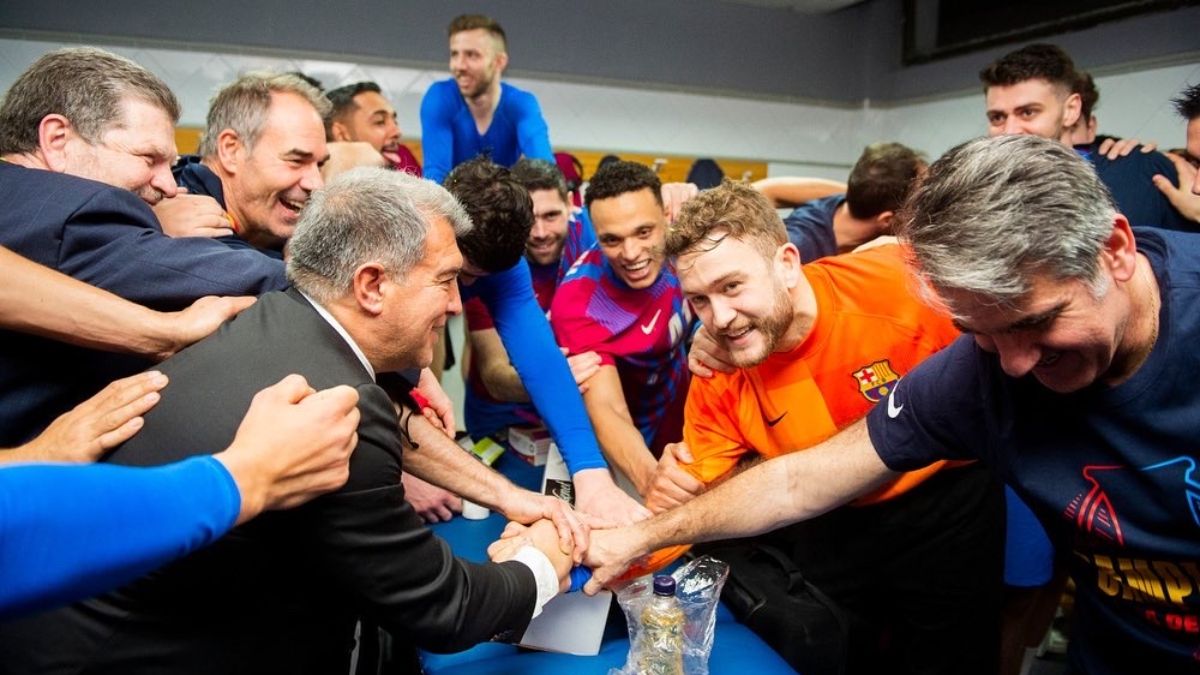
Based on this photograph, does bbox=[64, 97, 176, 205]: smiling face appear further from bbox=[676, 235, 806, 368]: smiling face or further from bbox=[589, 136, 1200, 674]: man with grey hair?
bbox=[589, 136, 1200, 674]: man with grey hair

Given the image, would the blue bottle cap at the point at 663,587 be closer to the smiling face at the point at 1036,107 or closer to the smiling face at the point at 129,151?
the smiling face at the point at 129,151

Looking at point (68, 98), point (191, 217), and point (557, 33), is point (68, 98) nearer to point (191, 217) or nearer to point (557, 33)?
point (191, 217)

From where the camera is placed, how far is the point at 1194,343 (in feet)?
3.32

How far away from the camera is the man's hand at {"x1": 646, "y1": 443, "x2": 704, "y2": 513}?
179 centimetres

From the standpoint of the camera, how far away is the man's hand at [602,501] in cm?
177


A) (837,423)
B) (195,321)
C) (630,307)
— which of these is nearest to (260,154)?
(195,321)

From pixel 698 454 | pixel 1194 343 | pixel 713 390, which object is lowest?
pixel 698 454

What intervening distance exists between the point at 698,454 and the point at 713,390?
174mm

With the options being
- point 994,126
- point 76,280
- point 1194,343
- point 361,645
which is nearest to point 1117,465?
point 1194,343

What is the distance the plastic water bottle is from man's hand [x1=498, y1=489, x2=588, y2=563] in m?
0.24

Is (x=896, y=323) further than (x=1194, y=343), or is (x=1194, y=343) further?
(x=896, y=323)

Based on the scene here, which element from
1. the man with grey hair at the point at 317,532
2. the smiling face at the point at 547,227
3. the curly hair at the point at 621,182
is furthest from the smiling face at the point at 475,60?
the man with grey hair at the point at 317,532

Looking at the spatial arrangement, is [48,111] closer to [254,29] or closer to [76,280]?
[76,280]

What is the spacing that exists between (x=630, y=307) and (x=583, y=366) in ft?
0.90
